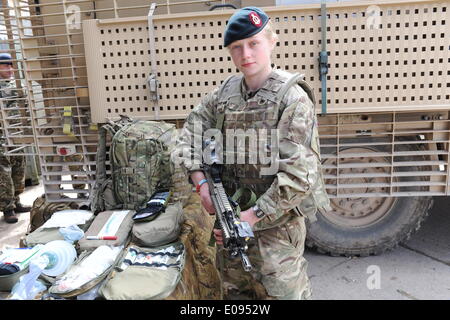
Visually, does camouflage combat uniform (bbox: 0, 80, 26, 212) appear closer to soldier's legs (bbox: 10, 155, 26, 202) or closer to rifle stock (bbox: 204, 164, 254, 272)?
soldier's legs (bbox: 10, 155, 26, 202)

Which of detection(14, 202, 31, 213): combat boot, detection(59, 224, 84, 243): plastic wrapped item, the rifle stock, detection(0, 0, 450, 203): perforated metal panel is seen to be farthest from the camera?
detection(14, 202, 31, 213): combat boot

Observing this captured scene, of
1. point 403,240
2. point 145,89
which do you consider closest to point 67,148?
point 145,89

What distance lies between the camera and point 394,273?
3.02 m

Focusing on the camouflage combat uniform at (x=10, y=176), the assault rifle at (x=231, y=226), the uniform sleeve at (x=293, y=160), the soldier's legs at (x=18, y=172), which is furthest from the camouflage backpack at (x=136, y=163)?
the soldier's legs at (x=18, y=172)

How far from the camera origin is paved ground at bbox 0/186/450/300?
2.80 m

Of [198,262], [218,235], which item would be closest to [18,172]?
[198,262]

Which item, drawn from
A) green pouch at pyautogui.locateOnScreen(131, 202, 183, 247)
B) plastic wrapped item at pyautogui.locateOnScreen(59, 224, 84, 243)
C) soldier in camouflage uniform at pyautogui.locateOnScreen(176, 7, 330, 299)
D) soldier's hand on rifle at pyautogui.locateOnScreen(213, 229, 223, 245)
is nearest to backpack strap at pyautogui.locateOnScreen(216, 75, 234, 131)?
soldier in camouflage uniform at pyautogui.locateOnScreen(176, 7, 330, 299)

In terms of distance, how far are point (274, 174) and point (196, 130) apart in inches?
21.5

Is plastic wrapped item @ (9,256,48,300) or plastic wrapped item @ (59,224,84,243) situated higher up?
plastic wrapped item @ (59,224,84,243)

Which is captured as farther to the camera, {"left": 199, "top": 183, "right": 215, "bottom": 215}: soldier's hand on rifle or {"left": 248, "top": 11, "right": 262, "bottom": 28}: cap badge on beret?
{"left": 199, "top": 183, "right": 215, "bottom": 215}: soldier's hand on rifle

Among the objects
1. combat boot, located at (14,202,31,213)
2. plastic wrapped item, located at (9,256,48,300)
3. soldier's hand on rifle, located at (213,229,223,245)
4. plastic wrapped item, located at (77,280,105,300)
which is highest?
soldier's hand on rifle, located at (213,229,223,245)

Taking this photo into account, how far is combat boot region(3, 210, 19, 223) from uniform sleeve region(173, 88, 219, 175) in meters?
3.37

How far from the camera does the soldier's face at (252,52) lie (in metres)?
1.71

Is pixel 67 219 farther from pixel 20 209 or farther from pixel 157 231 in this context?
pixel 20 209
